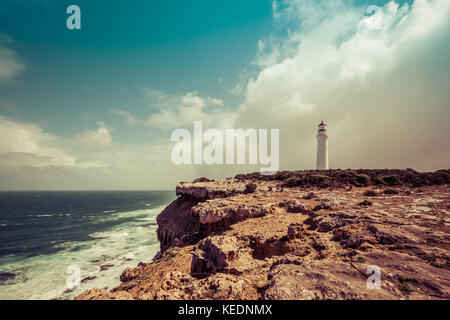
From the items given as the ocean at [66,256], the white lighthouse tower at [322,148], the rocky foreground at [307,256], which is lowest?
the ocean at [66,256]

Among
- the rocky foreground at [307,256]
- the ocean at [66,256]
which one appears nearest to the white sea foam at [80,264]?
the ocean at [66,256]

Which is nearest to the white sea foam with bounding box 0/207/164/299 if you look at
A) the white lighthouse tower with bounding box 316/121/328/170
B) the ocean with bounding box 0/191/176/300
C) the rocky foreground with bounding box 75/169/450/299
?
the ocean with bounding box 0/191/176/300

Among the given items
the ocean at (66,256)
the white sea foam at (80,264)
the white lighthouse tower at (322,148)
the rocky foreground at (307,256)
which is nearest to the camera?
the rocky foreground at (307,256)

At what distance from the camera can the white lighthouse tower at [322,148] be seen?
36719 millimetres

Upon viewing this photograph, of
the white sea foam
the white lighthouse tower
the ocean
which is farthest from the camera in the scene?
the white lighthouse tower

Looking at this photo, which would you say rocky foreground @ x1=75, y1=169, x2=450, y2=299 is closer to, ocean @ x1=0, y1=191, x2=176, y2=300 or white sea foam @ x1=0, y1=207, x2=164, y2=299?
white sea foam @ x1=0, y1=207, x2=164, y2=299

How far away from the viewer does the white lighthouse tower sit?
36719 millimetres

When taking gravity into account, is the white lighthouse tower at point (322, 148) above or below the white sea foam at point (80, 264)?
above

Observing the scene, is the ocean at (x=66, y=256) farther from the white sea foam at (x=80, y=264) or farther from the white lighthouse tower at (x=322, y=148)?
the white lighthouse tower at (x=322, y=148)

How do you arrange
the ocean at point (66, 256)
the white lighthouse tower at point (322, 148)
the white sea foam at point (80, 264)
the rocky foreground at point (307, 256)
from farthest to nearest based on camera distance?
1. the white lighthouse tower at point (322, 148)
2. the ocean at point (66, 256)
3. the white sea foam at point (80, 264)
4. the rocky foreground at point (307, 256)

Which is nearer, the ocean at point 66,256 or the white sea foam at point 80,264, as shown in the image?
the white sea foam at point 80,264

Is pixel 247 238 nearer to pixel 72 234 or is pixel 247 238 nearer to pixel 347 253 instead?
pixel 347 253

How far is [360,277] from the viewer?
441 cm
